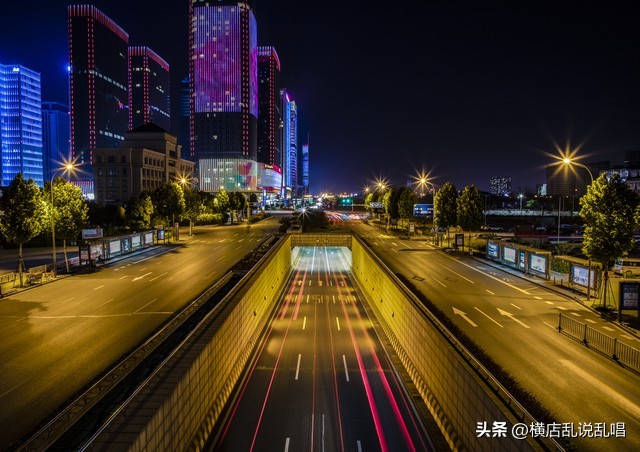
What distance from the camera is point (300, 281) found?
4741 centimetres

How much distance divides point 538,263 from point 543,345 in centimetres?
1964

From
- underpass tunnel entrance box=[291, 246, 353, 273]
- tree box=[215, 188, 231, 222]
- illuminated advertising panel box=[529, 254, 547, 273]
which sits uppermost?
tree box=[215, 188, 231, 222]

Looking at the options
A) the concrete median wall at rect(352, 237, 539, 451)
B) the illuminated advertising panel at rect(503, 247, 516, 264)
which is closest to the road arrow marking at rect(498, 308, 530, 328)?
the concrete median wall at rect(352, 237, 539, 451)

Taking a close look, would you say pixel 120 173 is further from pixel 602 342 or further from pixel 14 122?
pixel 602 342

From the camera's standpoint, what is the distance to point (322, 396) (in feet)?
57.0

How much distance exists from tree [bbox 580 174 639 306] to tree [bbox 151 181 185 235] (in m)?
61.3

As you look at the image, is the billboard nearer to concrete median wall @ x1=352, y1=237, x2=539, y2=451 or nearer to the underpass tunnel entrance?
the underpass tunnel entrance

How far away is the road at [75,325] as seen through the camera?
14.2m

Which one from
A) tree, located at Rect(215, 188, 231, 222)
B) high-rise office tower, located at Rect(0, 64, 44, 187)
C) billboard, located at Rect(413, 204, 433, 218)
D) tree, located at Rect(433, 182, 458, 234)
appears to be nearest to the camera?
tree, located at Rect(433, 182, 458, 234)

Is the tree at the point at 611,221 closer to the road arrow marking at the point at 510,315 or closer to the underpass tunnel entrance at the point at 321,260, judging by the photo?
the road arrow marking at the point at 510,315

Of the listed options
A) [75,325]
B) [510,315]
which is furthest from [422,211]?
[75,325]

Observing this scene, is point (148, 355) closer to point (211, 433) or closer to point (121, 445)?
point (211, 433)

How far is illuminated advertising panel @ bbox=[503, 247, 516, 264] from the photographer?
1644 inches

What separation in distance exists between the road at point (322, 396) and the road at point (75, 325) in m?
5.99
